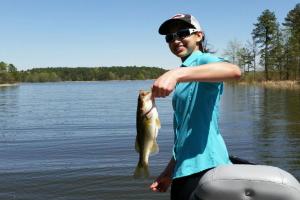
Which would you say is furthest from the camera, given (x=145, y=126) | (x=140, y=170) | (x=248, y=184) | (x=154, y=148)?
(x=140, y=170)

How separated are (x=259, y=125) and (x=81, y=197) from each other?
1636 cm

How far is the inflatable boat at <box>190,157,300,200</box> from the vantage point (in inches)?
116

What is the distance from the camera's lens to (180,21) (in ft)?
12.0

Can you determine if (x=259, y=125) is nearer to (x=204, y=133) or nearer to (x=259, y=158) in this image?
(x=259, y=158)

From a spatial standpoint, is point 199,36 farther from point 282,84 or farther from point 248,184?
point 282,84

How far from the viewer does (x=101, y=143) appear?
64.7 ft

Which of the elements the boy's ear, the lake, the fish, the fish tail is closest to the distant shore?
the lake

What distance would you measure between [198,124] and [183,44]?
2.01 ft

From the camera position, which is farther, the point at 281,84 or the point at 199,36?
the point at 281,84

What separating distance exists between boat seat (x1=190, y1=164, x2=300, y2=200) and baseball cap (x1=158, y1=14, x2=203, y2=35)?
1.11 m

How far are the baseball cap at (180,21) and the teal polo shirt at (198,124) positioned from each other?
22 centimetres

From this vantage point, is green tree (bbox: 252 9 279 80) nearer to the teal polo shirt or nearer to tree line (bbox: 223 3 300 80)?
tree line (bbox: 223 3 300 80)

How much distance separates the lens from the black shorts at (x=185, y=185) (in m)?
3.56

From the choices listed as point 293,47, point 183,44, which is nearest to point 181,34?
point 183,44
